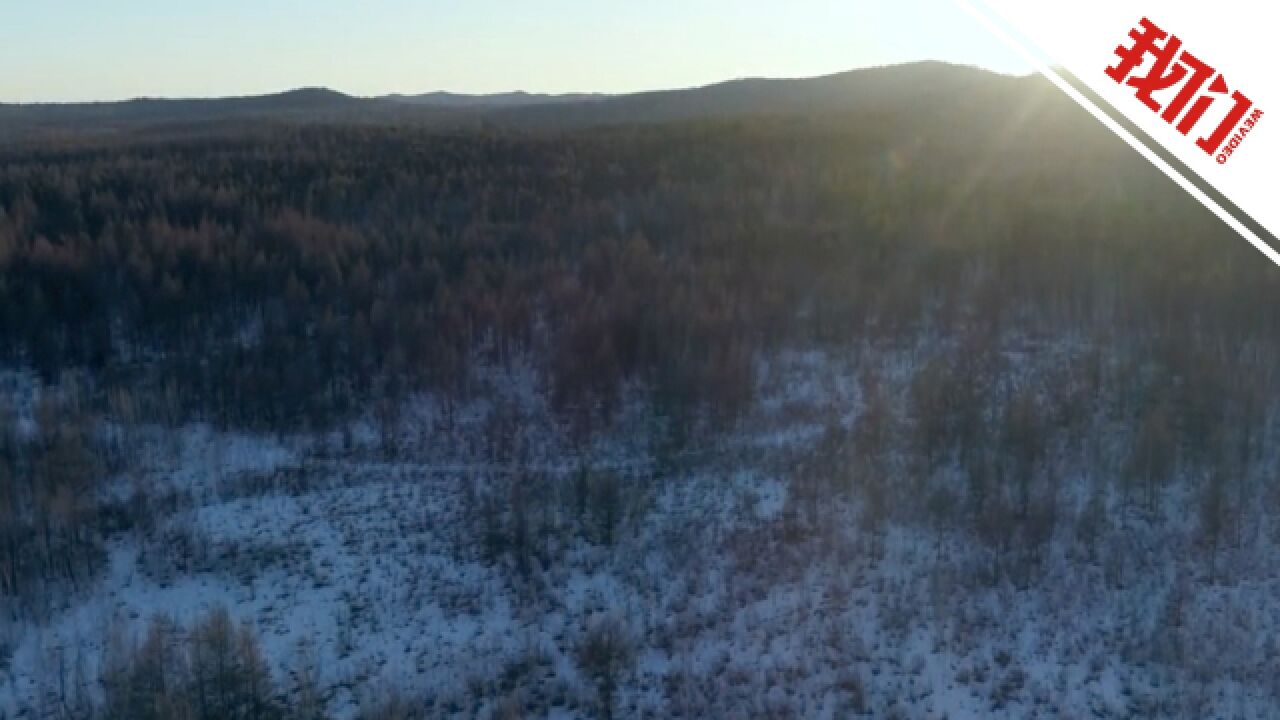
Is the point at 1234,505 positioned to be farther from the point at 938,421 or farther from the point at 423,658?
the point at 423,658

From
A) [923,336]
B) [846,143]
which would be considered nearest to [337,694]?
[923,336]

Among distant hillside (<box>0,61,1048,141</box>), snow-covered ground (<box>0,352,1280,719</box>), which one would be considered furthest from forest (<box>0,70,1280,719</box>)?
distant hillside (<box>0,61,1048,141</box>)

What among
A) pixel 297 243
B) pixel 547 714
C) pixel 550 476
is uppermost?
pixel 297 243

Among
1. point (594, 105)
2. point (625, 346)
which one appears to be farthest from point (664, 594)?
point (594, 105)

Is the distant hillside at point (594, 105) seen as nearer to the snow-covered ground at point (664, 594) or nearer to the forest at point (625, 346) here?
the forest at point (625, 346)

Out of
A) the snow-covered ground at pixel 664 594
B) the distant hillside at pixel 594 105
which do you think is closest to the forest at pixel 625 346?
the snow-covered ground at pixel 664 594

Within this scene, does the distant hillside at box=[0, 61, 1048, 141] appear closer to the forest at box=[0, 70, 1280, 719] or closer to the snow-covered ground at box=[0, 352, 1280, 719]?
the forest at box=[0, 70, 1280, 719]

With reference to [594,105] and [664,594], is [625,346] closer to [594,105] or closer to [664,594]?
[664,594]
